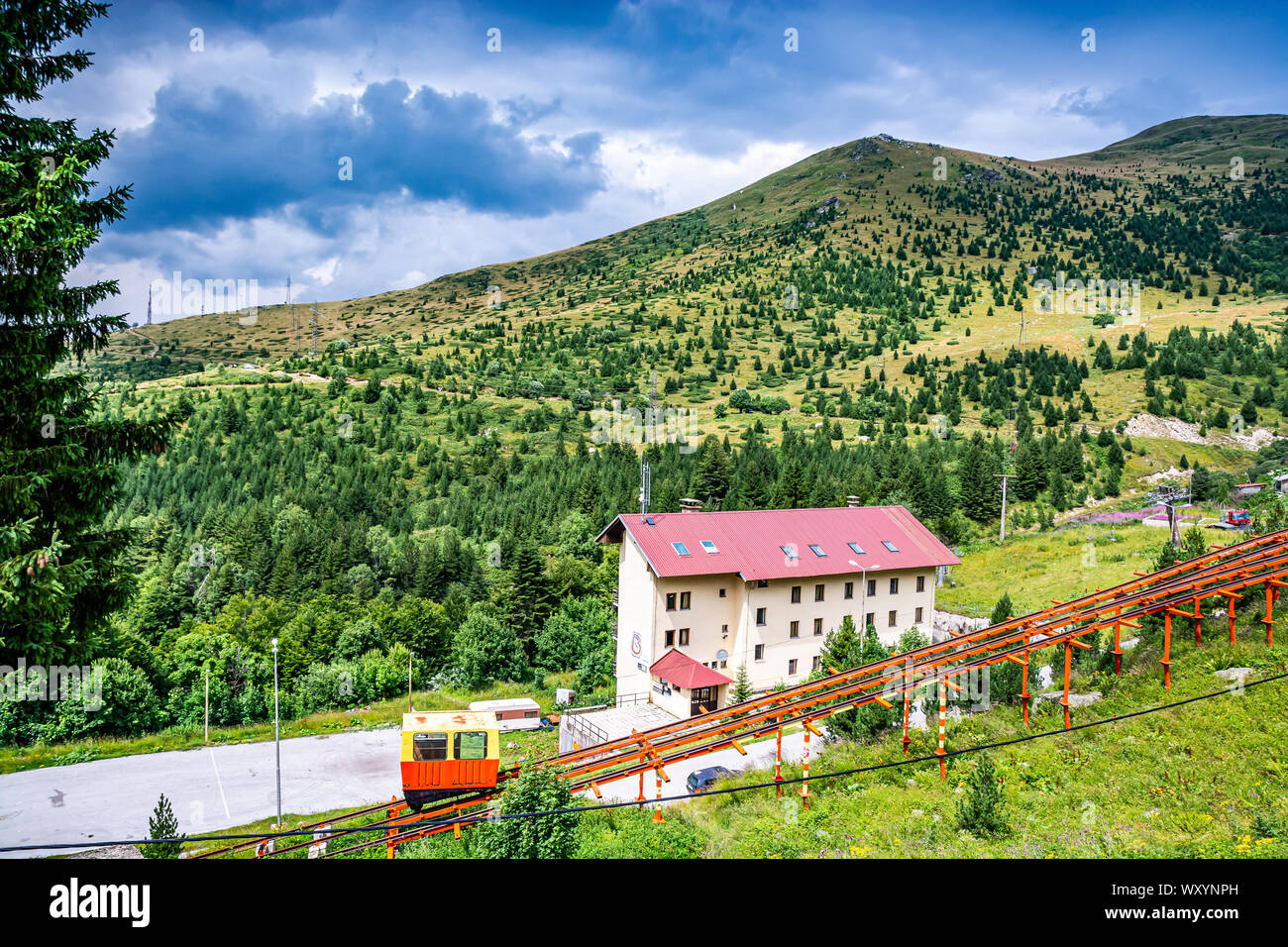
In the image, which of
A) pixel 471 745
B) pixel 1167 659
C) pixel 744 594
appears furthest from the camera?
pixel 744 594

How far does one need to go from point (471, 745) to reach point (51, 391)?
1442cm

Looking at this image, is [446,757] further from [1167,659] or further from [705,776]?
[1167,659]

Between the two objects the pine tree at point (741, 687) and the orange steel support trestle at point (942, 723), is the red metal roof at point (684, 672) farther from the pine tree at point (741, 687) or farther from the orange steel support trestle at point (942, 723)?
the orange steel support trestle at point (942, 723)

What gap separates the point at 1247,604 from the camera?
1662cm

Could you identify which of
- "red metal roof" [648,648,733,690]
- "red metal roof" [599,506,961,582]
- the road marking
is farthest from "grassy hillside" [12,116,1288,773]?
"red metal roof" [648,648,733,690]

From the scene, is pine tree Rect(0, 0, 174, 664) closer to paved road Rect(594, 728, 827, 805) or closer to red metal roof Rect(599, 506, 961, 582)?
paved road Rect(594, 728, 827, 805)

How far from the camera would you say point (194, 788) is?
3784 cm

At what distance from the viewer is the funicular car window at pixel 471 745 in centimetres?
2088

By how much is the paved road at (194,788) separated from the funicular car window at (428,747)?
17.3 metres

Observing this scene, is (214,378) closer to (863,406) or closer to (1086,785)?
(863,406)

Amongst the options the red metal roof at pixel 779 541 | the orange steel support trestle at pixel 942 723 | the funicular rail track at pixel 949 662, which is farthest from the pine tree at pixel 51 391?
the red metal roof at pixel 779 541

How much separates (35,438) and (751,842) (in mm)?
13659

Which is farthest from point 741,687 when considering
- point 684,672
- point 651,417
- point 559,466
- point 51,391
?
point 651,417
